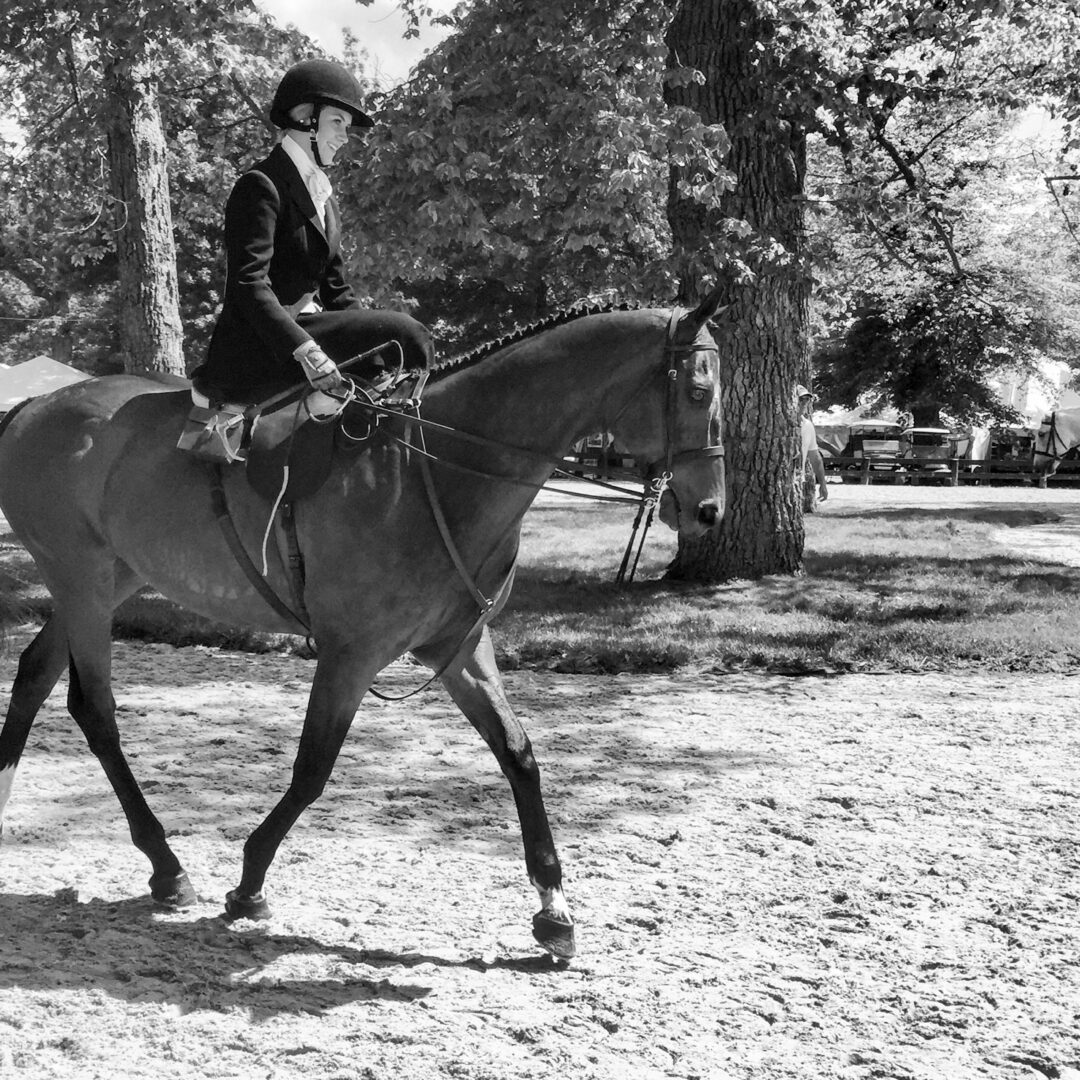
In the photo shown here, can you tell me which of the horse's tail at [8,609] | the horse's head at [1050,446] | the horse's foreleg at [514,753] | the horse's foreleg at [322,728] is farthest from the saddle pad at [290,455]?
the horse's head at [1050,446]

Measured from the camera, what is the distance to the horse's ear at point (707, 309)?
399 cm

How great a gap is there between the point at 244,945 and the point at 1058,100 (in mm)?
17437

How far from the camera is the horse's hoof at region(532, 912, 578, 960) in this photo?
423cm

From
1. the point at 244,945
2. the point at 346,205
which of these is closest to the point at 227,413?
the point at 244,945

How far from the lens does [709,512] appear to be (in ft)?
→ 13.2

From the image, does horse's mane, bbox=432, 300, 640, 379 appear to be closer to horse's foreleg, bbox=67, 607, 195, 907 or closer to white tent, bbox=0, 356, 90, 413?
horse's foreleg, bbox=67, 607, 195, 907

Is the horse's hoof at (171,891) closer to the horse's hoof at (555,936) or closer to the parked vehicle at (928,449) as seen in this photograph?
the horse's hoof at (555,936)

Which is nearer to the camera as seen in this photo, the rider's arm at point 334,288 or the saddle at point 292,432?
the saddle at point 292,432

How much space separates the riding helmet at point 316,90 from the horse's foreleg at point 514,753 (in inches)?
75.8

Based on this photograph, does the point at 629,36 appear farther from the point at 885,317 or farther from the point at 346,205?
the point at 885,317

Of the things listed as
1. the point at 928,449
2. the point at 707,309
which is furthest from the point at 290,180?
the point at 928,449

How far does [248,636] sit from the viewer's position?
999cm

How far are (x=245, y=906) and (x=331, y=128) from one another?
2724 millimetres

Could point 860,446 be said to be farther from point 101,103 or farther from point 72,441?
point 72,441
